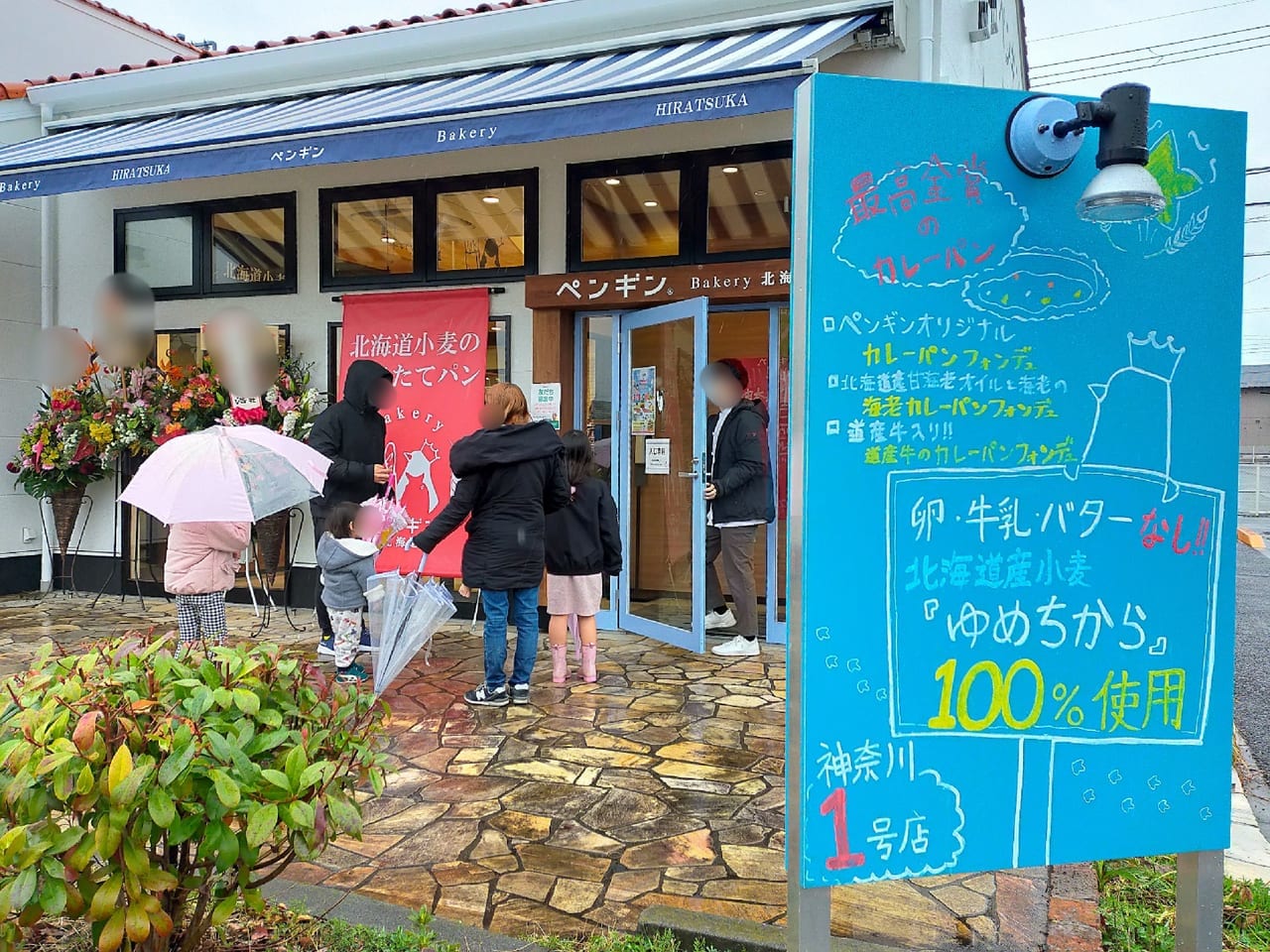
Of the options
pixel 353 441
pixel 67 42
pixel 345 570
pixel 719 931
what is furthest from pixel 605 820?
pixel 67 42

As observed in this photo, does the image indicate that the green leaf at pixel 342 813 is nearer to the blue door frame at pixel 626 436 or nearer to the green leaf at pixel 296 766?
the green leaf at pixel 296 766

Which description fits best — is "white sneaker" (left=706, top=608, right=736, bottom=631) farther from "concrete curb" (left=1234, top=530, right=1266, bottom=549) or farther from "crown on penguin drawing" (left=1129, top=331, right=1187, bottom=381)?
"crown on penguin drawing" (left=1129, top=331, right=1187, bottom=381)

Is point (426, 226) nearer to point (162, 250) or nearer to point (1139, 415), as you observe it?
point (162, 250)

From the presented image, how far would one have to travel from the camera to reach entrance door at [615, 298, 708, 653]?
22.4ft

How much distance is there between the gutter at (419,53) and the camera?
21.7 ft

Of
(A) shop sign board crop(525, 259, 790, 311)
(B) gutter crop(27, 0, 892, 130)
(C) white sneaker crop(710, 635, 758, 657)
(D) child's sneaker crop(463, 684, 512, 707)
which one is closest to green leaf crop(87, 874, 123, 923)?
(D) child's sneaker crop(463, 684, 512, 707)

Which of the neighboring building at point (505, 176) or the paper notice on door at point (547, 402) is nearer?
the neighboring building at point (505, 176)

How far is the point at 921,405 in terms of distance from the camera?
2.21 meters

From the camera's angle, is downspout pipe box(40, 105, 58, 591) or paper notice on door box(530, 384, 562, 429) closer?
paper notice on door box(530, 384, 562, 429)

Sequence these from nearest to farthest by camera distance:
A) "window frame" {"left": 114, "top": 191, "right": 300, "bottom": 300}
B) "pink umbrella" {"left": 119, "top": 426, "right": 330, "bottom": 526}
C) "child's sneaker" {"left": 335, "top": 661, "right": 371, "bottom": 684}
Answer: "pink umbrella" {"left": 119, "top": 426, "right": 330, "bottom": 526} < "child's sneaker" {"left": 335, "top": 661, "right": 371, "bottom": 684} < "window frame" {"left": 114, "top": 191, "right": 300, "bottom": 300}

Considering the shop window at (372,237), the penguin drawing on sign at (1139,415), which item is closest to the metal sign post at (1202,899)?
the penguin drawing on sign at (1139,415)

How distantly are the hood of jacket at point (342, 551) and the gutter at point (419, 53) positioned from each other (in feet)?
12.8

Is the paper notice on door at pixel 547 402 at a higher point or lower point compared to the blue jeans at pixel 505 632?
higher

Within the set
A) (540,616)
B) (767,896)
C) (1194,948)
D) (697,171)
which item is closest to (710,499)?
(540,616)
